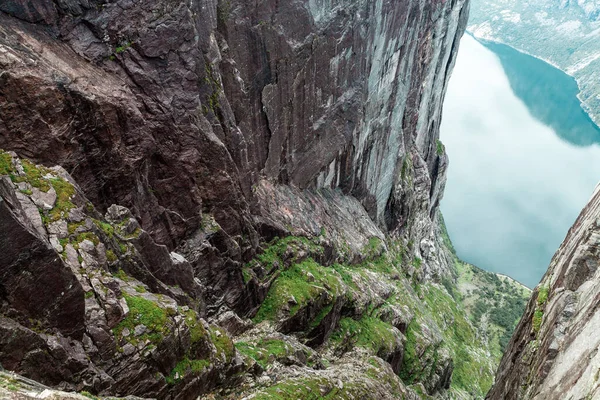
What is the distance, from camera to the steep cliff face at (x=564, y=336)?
14.2 metres

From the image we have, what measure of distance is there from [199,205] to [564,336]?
17.5 meters

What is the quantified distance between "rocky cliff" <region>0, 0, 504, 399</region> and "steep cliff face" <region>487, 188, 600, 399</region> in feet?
23.4

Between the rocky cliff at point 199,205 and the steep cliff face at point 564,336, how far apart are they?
7132 mm

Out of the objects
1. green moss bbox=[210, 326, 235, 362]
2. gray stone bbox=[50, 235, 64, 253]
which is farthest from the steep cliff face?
gray stone bbox=[50, 235, 64, 253]

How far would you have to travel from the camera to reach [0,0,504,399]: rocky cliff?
13945 millimetres

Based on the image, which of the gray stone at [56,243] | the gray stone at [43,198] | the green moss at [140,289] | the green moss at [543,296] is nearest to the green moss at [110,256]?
the green moss at [140,289]

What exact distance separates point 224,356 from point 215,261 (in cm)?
698

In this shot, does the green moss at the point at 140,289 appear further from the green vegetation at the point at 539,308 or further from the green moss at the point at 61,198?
the green vegetation at the point at 539,308

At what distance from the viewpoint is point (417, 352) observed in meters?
37.4

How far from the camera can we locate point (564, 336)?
682 inches

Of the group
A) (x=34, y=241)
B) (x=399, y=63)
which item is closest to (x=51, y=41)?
(x=34, y=241)

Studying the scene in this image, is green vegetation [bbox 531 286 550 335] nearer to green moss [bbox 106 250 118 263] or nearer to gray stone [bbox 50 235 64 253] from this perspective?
green moss [bbox 106 250 118 263]

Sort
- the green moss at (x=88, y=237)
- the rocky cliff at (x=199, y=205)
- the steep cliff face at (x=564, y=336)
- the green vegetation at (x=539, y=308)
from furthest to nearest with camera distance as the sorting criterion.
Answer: the green vegetation at (x=539, y=308), the green moss at (x=88, y=237), the steep cliff face at (x=564, y=336), the rocky cliff at (x=199, y=205)

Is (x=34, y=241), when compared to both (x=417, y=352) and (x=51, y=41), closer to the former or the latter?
(x=51, y=41)
